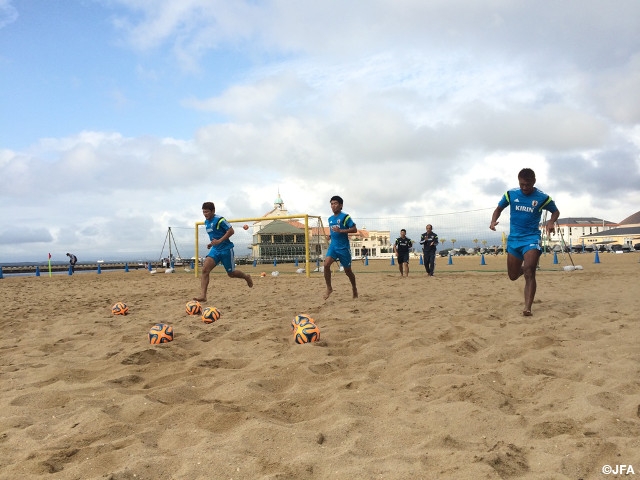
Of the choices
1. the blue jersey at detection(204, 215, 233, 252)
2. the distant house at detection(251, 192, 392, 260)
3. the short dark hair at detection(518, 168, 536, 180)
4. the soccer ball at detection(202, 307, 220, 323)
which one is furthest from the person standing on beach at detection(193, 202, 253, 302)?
the distant house at detection(251, 192, 392, 260)

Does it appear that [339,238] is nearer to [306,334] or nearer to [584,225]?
[306,334]

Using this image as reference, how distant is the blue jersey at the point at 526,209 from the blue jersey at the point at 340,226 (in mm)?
2583

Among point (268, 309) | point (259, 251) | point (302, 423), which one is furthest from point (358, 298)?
point (259, 251)

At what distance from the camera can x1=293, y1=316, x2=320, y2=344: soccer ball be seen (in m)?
4.39

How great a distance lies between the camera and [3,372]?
3781 mm

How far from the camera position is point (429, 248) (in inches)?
551

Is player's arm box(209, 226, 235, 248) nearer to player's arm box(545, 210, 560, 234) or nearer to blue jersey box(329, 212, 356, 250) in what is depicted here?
blue jersey box(329, 212, 356, 250)

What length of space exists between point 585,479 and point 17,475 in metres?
2.39

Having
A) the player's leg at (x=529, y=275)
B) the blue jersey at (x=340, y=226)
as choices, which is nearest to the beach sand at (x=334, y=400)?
the player's leg at (x=529, y=275)

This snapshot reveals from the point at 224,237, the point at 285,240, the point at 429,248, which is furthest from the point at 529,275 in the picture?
the point at 285,240

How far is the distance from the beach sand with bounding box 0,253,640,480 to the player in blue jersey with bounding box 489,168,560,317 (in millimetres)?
766

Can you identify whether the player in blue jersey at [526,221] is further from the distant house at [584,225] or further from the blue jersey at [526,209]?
the distant house at [584,225]

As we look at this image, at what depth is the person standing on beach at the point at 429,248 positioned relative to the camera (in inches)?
543

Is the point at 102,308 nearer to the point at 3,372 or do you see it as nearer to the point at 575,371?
the point at 3,372
